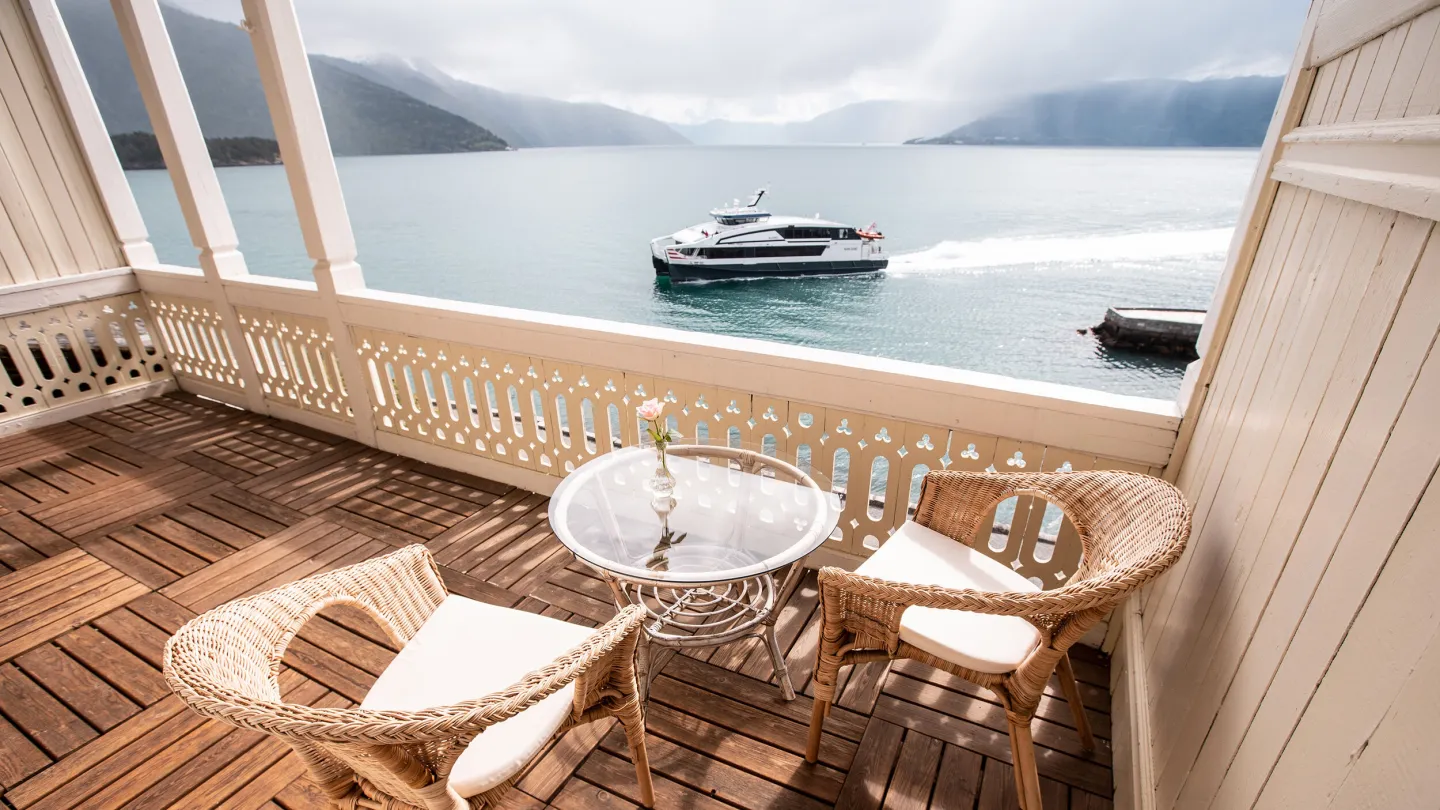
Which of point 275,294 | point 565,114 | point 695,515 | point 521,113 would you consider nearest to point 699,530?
point 695,515

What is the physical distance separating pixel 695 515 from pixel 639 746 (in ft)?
1.94

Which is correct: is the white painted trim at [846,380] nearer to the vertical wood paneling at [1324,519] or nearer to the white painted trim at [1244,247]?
the white painted trim at [1244,247]

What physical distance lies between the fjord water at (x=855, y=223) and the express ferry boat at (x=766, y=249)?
0.60m

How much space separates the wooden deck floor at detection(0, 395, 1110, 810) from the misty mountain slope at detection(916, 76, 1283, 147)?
59.1 ft

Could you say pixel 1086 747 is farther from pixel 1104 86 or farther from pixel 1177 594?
pixel 1104 86

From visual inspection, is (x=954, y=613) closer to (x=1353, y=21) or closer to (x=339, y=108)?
(x=1353, y=21)

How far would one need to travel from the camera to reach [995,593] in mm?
1140

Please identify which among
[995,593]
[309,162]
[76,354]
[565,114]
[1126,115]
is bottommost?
[76,354]

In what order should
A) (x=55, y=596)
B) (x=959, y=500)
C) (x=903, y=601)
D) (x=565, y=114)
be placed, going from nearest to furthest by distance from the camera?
(x=903, y=601), (x=959, y=500), (x=55, y=596), (x=565, y=114)

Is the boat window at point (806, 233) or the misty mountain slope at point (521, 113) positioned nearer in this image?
the boat window at point (806, 233)

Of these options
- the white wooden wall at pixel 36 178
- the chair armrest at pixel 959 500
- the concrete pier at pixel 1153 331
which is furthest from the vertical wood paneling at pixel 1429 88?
the concrete pier at pixel 1153 331

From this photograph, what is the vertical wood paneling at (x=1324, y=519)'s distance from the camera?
0.59 metres

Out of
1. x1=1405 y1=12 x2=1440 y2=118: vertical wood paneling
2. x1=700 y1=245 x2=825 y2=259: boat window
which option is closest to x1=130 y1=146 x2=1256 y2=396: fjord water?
x1=700 y1=245 x2=825 y2=259: boat window

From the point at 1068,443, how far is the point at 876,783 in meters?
1.06
